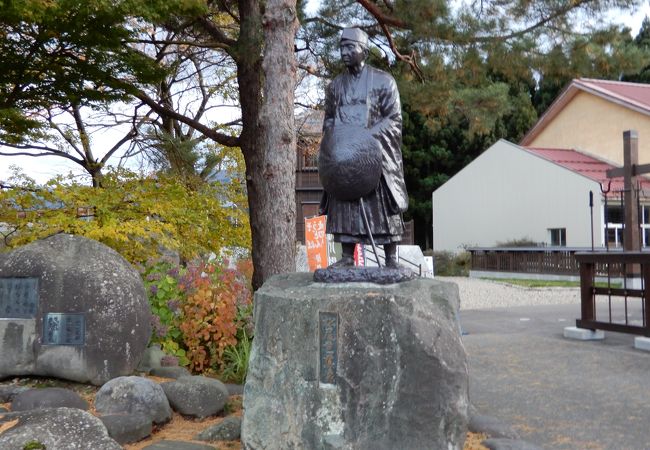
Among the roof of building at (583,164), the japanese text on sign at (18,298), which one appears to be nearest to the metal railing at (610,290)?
the japanese text on sign at (18,298)

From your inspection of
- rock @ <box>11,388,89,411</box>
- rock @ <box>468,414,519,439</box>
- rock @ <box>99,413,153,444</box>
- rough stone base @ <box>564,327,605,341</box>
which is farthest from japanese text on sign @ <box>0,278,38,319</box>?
rough stone base @ <box>564,327,605,341</box>

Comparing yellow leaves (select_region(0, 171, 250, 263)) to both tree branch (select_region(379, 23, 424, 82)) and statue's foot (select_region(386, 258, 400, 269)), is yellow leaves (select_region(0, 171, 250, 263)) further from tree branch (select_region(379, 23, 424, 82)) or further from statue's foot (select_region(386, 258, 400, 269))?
tree branch (select_region(379, 23, 424, 82))

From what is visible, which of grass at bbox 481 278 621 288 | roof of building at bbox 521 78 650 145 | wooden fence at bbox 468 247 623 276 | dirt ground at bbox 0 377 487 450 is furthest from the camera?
roof of building at bbox 521 78 650 145

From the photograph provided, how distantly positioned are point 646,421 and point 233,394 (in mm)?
3720

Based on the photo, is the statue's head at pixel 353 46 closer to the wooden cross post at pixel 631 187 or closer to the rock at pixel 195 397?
the rock at pixel 195 397

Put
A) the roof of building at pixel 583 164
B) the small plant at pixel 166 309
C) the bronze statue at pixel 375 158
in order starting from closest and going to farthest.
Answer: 1. the bronze statue at pixel 375 158
2. the small plant at pixel 166 309
3. the roof of building at pixel 583 164

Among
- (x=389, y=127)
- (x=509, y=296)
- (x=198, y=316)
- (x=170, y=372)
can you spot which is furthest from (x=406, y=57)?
(x=509, y=296)

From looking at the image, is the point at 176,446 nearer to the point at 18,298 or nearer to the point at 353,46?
the point at 18,298

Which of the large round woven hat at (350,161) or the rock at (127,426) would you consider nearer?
the large round woven hat at (350,161)

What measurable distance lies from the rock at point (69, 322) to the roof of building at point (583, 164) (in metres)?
18.2

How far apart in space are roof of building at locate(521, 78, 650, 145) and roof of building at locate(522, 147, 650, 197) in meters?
1.65

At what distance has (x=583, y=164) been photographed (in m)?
22.9

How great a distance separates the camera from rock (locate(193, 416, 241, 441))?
491 cm

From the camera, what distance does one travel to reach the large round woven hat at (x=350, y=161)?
14.5 ft
